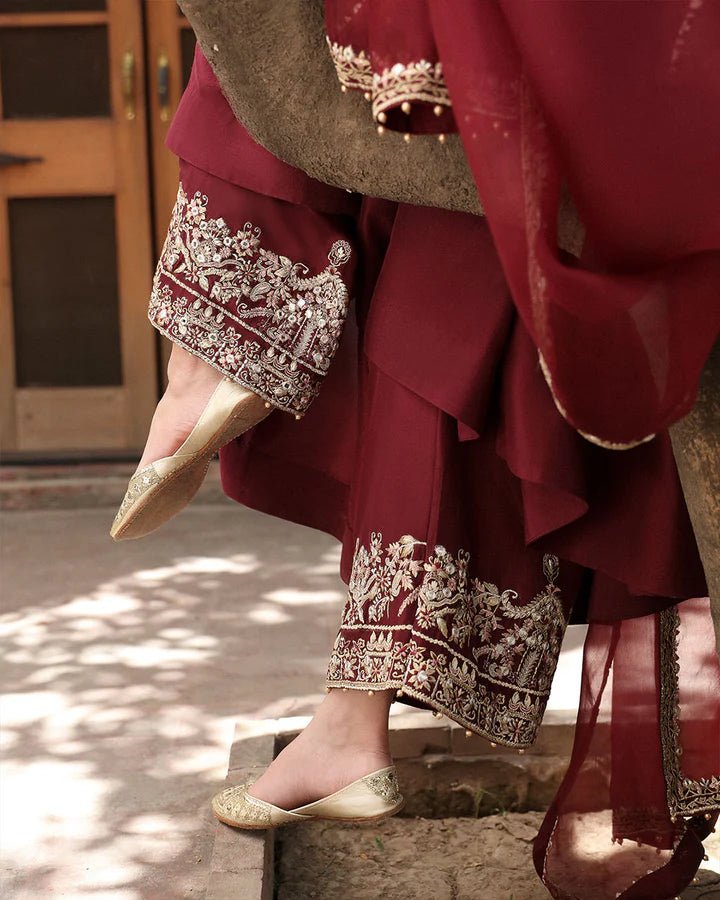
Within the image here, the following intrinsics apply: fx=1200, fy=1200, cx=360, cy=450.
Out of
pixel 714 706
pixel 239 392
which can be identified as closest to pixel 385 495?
pixel 239 392

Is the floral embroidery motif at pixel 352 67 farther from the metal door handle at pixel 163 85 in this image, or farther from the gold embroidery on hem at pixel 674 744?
the metal door handle at pixel 163 85

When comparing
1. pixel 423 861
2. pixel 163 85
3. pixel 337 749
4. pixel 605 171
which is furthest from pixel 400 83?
pixel 163 85

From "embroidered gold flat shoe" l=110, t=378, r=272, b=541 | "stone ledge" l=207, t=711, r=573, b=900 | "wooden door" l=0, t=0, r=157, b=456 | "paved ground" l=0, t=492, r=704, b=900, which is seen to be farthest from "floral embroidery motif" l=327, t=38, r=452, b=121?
"wooden door" l=0, t=0, r=157, b=456

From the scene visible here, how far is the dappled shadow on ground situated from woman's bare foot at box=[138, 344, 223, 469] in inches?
24.1

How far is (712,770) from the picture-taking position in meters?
1.69

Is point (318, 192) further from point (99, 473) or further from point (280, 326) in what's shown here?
point (99, 473)

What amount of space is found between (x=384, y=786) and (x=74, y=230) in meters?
3.70

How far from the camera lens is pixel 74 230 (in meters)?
4.82

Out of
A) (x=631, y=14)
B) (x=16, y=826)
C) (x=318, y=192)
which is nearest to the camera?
(x=631, y=14)

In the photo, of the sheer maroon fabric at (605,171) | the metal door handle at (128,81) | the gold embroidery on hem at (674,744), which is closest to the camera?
the sheer maroon fabric at (605,171)

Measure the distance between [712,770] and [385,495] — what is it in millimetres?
636

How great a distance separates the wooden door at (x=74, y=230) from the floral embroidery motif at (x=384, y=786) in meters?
3.45

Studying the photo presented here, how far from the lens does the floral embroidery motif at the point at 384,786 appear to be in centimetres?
157

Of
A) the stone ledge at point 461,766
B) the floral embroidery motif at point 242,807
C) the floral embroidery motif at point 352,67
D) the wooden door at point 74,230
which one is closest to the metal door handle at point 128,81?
the wooden door at point 74,230
